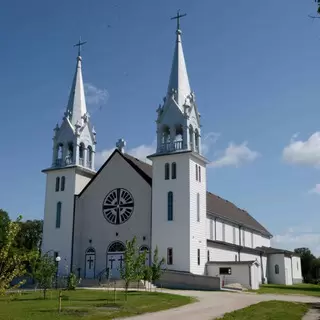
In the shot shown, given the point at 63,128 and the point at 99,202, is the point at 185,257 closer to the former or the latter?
the point at 99,202

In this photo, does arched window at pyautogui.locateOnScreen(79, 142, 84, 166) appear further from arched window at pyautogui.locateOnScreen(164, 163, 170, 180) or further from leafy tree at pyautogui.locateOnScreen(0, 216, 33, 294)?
leafy tree at pyautogui.locateOnScreen(0, 216, 33, 294)

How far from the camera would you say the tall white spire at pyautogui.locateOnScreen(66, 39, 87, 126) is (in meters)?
55.1

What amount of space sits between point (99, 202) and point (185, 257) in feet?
39.6

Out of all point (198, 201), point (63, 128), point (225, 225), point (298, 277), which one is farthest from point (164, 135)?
point (298, 277)

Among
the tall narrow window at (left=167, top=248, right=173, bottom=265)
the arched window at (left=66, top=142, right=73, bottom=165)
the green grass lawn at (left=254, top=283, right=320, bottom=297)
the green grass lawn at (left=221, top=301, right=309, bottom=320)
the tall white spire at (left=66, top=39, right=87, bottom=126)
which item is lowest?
the green grass lawn at (left=221, top=301, right=309, bottom=320)

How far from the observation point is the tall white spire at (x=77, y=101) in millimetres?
55062

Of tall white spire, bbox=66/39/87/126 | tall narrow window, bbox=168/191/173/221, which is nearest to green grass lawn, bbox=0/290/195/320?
tall narrow window, bbox=168/191/173/221

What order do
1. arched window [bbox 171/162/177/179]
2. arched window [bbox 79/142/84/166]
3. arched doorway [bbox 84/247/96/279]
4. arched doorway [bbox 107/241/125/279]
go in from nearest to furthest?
1. arched window [bbox 171/162/177/179]
2. arched doorway [bbox 107/241/125/279]
3. arched doorway [bbox 84/247/96/279]
4. arched window [bbox 79/142/84/166]

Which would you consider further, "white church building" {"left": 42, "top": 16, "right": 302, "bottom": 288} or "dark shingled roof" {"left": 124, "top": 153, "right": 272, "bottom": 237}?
"dark shingled roof" {"left": 124, "top": 153, "right": 272, "bottom": 237}

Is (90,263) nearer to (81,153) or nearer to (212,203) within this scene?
(81,153)

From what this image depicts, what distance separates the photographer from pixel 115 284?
3759cm

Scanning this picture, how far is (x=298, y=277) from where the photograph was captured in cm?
7275

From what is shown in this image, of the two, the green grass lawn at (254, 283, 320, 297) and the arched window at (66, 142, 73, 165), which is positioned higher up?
the arched window at (66, 142, 73, 165)

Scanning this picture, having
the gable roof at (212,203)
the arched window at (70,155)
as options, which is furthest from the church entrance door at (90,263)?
the arched window at (70,155)
